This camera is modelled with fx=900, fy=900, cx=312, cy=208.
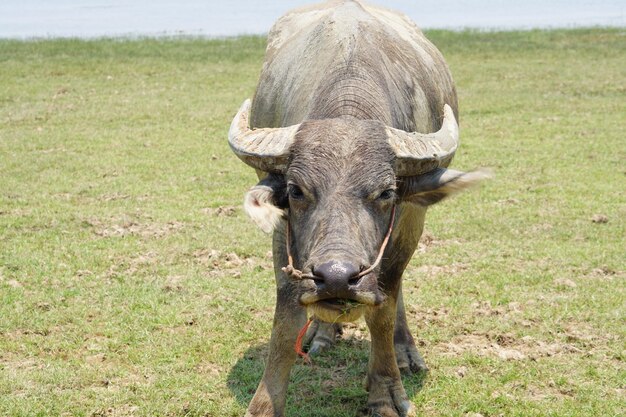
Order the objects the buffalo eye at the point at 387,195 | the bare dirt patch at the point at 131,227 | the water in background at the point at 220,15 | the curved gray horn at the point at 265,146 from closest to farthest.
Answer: the buffalo eye at the point at 387,195 → the curved gray horn at the point at 265,146 → the bare dirt patch at the point at 131,227 → the water in background at the point at 220,15

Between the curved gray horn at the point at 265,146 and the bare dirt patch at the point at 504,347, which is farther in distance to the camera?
the bare dirt patch at the point at 504,347

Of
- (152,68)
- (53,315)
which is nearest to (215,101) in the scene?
(152,68)

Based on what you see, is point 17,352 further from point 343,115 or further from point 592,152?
point 592,152

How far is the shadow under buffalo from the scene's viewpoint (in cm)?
540

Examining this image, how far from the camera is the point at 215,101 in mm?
16469

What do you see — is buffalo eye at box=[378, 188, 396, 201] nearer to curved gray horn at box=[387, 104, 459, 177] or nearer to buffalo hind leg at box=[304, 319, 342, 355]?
curved gray horn at box=[387, 104, 459, 177]

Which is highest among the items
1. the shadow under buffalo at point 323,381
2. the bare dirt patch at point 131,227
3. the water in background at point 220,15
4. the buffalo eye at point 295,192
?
the buffalo eye at point 295,192

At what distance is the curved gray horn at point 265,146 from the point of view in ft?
14.5

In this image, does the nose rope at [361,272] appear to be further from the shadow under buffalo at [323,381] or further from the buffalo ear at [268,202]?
the shadow under buffalo at [323,381]

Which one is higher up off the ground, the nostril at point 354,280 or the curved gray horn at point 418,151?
the curved gray horn at point 418,151

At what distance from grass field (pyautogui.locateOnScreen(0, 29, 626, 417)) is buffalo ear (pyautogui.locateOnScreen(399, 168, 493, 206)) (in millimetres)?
1487

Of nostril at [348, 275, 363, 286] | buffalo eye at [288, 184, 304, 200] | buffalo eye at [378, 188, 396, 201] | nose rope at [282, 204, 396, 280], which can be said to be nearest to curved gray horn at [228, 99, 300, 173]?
buffalo eye at [288, 184, 304, 200]

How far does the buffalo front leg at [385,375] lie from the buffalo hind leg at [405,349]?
0.47m

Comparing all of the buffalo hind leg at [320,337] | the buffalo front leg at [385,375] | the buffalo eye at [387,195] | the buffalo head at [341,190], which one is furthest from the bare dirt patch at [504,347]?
the buffalo eye at [387,195]
